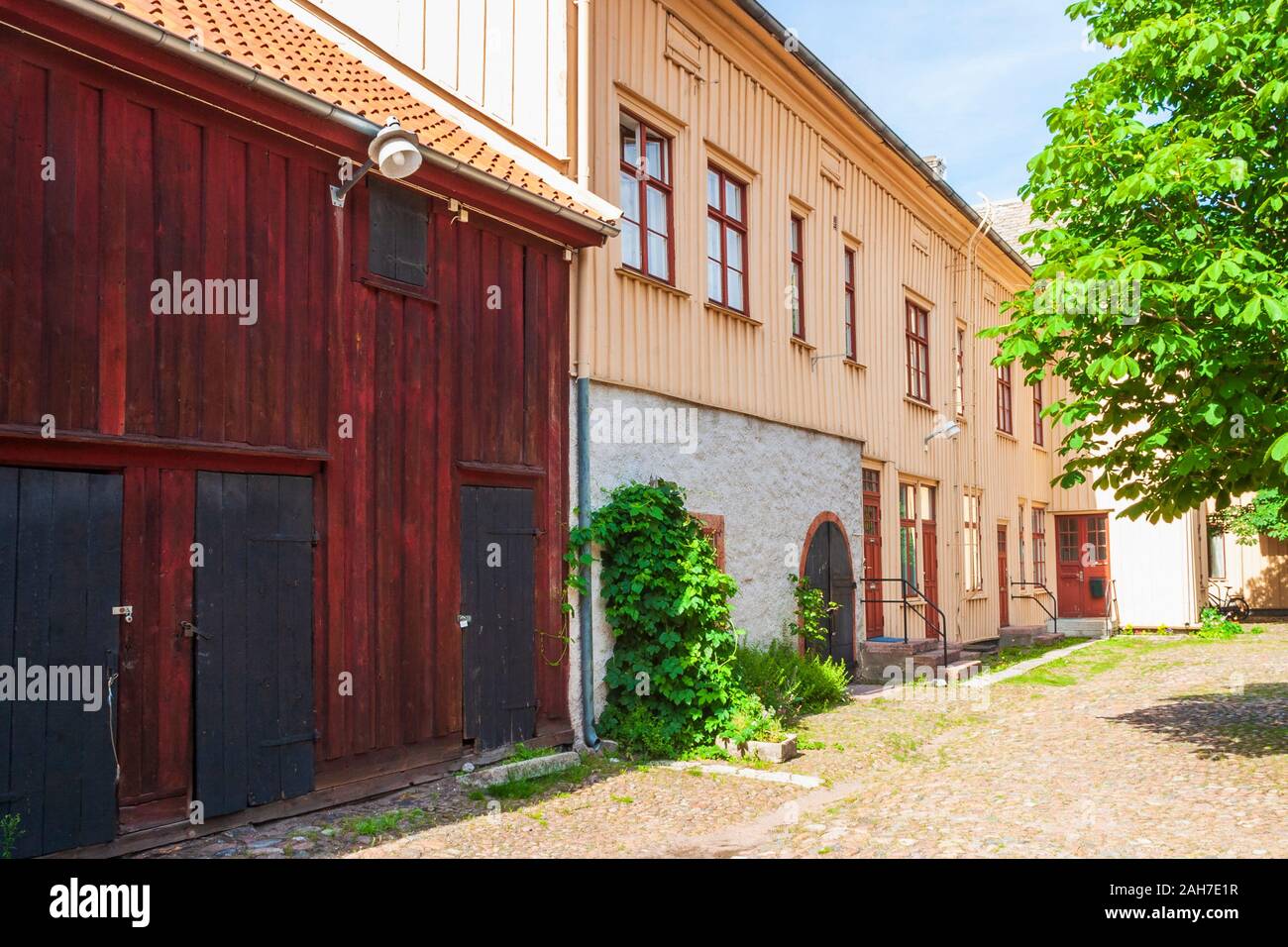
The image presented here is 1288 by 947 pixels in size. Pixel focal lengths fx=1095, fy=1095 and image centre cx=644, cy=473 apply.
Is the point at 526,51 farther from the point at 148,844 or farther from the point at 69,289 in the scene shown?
the point at 148,844

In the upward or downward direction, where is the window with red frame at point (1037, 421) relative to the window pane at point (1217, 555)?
upward

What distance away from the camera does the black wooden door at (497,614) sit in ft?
26.6

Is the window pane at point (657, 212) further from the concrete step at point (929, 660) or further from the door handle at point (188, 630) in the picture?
the concrete step at point (929, 660)

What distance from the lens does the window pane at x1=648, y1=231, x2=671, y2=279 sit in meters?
10.6

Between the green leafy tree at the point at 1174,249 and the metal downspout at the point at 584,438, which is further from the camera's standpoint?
the metal downspout at the point at 584,438

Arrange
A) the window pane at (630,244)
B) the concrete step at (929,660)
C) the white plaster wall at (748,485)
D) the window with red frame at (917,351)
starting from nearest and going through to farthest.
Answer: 1. the white plaster wall at (748,485)
2. the window pane at (630,244)
3. the concrete step at (929,660)
4. the window with red frame at (917,351)

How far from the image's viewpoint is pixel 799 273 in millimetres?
13594

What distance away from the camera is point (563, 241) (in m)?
9.16

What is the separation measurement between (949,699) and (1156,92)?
23.5ft

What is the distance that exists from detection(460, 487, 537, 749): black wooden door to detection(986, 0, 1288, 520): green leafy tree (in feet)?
13.8

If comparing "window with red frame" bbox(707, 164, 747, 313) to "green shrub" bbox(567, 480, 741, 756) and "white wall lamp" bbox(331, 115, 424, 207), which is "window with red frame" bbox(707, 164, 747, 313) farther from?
"white wall lamp" bbox(331, 115, 424, 207)

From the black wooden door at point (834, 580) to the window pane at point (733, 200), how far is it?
12.8ft

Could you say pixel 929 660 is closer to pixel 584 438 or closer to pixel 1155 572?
pixel 584 438

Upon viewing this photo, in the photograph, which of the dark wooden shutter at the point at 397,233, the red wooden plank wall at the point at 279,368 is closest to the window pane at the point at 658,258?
the red wooden plank wall at the point at 279,368
